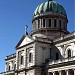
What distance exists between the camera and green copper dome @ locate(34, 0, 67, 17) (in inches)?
2571

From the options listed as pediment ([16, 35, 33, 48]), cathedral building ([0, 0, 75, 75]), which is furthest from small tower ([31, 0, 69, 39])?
pediment ([16, 35, 33, 48])

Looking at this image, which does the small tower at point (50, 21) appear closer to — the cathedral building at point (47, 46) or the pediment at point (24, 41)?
the cathedral building at point (47, 46)

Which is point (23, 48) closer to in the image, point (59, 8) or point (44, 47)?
point (44, 47)

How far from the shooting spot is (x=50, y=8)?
A: 65.5 m

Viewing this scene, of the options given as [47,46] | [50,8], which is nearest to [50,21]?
[50,8]

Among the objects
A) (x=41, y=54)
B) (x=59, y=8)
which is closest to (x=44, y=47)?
(x=41, y=54)

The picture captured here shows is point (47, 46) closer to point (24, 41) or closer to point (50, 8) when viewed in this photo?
point (24, 41)

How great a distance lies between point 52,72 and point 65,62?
452 cm

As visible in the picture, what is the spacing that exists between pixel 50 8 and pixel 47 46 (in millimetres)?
12088

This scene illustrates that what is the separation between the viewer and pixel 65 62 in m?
48.9

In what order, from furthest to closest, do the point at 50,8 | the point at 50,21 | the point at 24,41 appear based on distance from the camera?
the point at 50,8 < the point at 50,21 < the point at 24,41

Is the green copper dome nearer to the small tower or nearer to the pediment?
the small tower

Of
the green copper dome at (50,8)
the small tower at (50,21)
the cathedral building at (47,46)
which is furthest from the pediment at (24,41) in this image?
the green copper dome at (50,8)

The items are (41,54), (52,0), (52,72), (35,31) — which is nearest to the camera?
(52,72)
